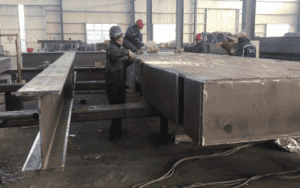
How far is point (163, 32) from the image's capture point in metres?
21.4

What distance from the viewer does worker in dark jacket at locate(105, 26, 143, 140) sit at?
11.1 feet

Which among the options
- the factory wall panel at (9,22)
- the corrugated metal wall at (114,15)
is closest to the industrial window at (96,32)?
the corrugated metal wall at (114,15)

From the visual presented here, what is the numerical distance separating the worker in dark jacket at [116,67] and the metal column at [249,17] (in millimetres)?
6051

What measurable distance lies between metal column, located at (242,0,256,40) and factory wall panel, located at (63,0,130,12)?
1433cm

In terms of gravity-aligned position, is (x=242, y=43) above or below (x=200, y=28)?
below

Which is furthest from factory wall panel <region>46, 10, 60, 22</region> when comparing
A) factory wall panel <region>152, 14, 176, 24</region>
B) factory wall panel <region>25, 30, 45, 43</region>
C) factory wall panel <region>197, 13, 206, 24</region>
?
factory wall panel <region>197, 13, 206, 24</region>

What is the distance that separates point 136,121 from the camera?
14.7 ft

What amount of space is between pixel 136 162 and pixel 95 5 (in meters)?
19.6

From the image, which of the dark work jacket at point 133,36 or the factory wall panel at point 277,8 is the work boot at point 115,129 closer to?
the dark work jacket at point 133,36

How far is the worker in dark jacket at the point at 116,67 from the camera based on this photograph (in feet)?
11.1

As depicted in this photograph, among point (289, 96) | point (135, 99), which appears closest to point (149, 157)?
point (289, 96)

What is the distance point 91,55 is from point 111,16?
1434 centimetres

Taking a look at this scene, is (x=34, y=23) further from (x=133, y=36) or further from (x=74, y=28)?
(x=133, y=36)

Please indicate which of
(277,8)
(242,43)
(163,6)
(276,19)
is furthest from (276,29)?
(242,43)
